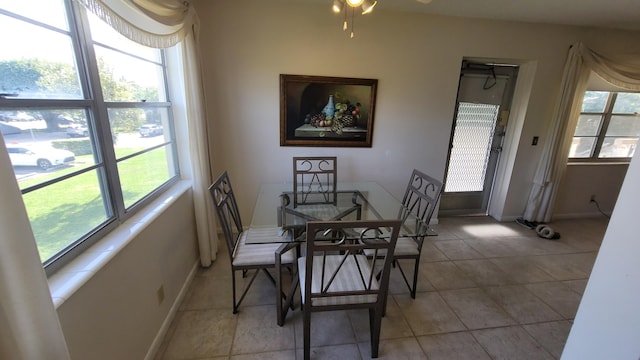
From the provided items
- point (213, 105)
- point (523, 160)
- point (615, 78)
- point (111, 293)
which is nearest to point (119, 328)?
point (111, 293)

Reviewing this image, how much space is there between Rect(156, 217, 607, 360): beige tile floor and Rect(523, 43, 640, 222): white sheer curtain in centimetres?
96

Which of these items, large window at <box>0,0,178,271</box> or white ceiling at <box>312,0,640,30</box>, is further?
white ceiling at <box>312,0,640,30</box>

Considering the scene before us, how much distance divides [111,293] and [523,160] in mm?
4400

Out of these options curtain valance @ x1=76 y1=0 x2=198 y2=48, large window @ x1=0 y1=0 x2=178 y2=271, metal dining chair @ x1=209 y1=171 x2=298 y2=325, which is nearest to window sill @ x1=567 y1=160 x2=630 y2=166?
metal dining chair @ x1=209 y1=171 x2=298 y2=325

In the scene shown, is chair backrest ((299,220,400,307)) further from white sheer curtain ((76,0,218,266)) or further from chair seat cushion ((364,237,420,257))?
white sheer curtain ((76,0,218,266))

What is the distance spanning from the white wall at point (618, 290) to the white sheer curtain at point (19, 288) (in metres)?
1.57

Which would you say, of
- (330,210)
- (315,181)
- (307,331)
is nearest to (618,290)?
(307,331)

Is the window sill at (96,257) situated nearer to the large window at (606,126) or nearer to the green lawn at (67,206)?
the green lawn at (67,206)

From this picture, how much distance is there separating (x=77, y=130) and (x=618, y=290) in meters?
2.13

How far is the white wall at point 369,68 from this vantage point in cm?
269

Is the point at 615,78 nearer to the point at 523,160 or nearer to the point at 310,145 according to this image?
the point at 523,160

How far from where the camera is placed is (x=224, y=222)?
184cm

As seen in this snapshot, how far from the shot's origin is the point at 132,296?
145cm

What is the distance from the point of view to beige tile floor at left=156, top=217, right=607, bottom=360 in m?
1.74
